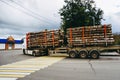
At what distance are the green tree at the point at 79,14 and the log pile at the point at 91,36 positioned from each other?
66.1ft

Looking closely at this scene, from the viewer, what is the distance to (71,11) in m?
47.2

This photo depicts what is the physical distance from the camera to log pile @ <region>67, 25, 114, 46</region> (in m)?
23.0

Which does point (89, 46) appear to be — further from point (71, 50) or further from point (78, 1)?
point (78, 1)

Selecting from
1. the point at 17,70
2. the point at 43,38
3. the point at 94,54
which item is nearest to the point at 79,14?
the point at 43,38

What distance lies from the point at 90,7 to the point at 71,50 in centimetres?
2816

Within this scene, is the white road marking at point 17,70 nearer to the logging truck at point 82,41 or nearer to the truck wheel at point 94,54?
the truck wheel at point 94,54

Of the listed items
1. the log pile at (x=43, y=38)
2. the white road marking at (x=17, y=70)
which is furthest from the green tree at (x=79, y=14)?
the white road marking at (x=17, y=70)

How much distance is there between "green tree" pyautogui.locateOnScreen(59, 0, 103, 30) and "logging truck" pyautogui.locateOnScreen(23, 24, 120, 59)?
17156 millimetres

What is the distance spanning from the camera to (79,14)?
4628cm

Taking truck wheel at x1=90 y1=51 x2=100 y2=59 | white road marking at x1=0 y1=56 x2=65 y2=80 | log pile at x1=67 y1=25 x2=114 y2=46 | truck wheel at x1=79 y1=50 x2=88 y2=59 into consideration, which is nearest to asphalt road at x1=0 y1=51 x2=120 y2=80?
white road marking at x1=0 y1=56 x2=65 y2=80

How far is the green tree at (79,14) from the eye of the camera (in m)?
45.7

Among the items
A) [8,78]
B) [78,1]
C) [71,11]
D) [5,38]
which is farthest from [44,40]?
[5,38]

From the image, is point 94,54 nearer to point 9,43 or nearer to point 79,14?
point 79,14

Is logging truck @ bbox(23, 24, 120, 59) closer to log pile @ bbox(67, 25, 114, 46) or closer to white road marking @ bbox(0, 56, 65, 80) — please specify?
log pile @ bbox(67, 25, 114, 46)
